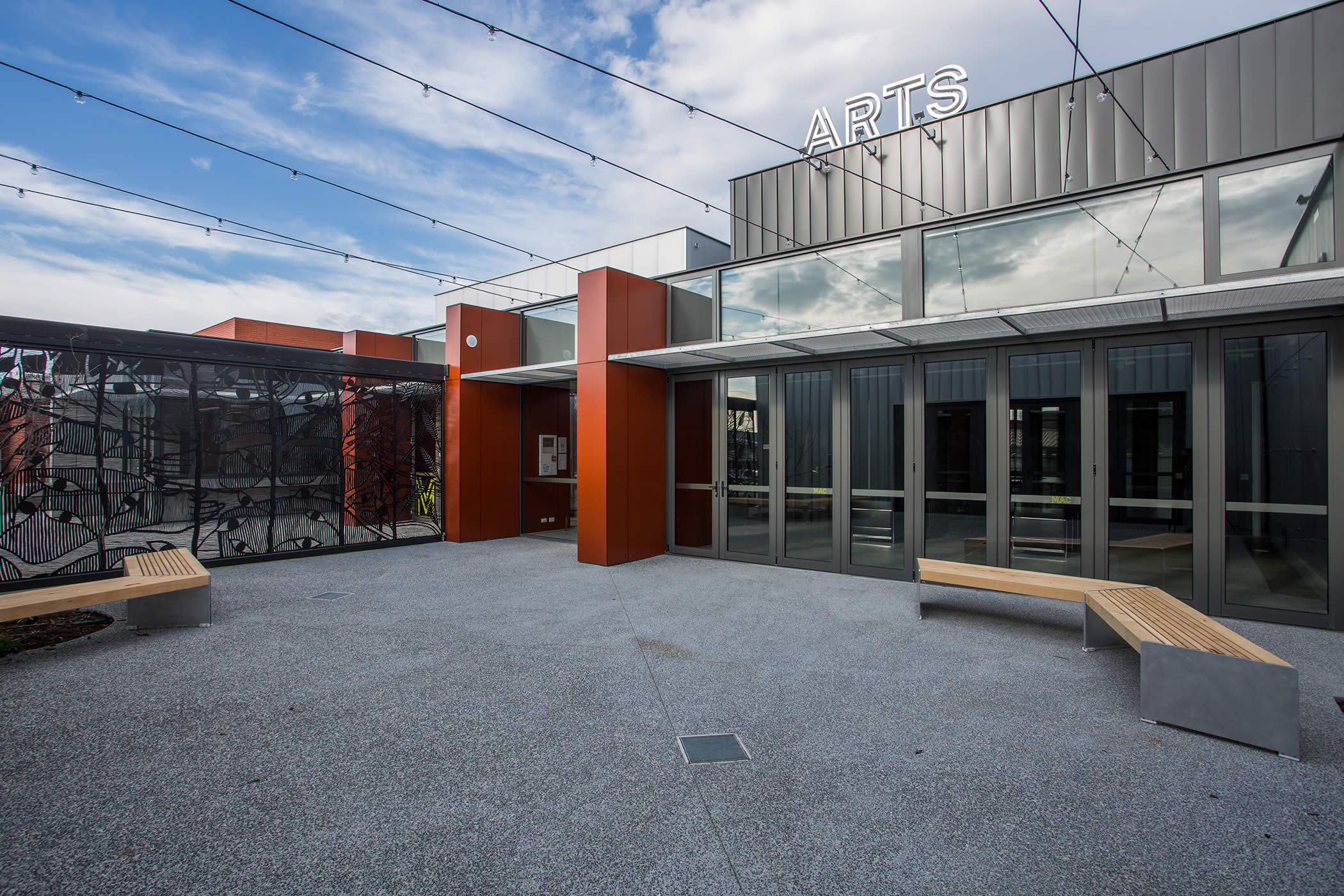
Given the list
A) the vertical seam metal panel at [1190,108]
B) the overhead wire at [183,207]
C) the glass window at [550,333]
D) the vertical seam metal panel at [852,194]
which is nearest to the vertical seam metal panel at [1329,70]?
the vertical seam metal panel at [1190,108]

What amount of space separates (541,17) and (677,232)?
31.3 ft

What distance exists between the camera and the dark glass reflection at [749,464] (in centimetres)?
754

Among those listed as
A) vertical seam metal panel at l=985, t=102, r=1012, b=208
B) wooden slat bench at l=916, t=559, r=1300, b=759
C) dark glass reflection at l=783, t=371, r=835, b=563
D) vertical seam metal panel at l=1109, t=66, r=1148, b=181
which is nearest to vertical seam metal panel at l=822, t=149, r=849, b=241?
vertical seam metal panel at l=985, t=102, r=1012, b=208

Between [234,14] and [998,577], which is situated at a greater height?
[234,14]

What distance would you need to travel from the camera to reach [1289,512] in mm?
4875

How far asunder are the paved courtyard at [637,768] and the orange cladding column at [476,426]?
471 cm

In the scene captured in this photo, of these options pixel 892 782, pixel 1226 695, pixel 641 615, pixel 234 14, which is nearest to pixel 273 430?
pixel 234 14

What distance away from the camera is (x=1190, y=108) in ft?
24.8

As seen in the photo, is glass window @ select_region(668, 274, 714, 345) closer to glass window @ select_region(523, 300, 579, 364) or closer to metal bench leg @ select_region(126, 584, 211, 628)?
glass window @ select_region(523, 300, 579, 364)

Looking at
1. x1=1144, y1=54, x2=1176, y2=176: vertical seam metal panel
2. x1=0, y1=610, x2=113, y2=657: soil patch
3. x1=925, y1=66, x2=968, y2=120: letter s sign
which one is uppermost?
x1=925, y1=66, x2=968, y2=120: letter s sign

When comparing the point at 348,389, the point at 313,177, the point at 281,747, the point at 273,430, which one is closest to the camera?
the point at 281,747

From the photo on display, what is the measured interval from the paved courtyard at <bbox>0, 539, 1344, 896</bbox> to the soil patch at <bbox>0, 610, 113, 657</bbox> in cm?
19

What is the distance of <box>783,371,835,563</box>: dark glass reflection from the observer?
7.08m

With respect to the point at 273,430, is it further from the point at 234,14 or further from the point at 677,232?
the point at 677,232
